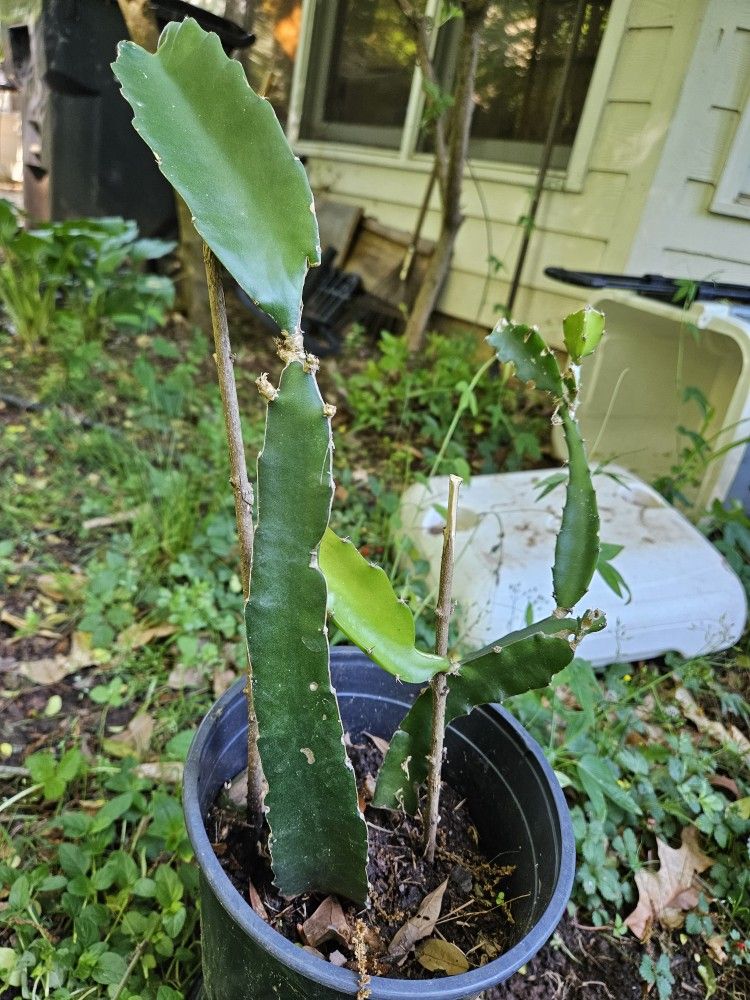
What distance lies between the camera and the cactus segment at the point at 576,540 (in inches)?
27.6

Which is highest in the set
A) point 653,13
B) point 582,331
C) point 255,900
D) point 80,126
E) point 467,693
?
point 653,13

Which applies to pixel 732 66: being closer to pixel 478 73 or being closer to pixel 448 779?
pixel 478 73

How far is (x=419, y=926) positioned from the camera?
0.71 meters

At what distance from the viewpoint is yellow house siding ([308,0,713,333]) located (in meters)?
2.00

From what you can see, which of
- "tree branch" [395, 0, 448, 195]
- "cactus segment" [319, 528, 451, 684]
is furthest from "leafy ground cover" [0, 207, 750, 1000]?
"tree branch" [395, 0, 448, 195]

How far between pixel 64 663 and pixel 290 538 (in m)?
0.96

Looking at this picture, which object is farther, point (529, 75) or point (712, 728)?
point (529, 75)

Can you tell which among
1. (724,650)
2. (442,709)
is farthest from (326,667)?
(724,650)

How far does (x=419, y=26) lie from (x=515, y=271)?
0.84 metres

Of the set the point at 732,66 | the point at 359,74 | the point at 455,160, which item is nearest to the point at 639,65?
the point at 732,66

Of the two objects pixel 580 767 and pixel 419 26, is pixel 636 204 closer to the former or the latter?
pixel 419 26

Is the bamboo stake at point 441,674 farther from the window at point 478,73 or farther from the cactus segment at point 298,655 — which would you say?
the window at point 478,73

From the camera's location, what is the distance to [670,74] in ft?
6.47

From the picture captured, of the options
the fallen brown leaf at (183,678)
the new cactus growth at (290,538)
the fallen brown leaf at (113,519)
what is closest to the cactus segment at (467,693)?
the new cactus growth at (290,538)
